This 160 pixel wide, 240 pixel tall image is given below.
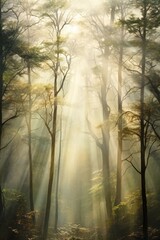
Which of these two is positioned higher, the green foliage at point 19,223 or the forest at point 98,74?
the forest at point 98,74

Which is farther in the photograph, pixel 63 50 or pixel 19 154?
pixel 19 154

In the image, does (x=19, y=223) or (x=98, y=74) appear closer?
(x=19, y=223)

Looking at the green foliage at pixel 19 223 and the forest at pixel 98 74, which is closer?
the forest at pixel 98 74

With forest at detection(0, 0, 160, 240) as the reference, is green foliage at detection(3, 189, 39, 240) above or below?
below

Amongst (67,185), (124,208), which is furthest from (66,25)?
(67,185)

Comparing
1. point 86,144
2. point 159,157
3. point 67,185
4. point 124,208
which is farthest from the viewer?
point 86,144

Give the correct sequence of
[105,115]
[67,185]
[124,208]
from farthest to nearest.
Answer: [67,185], [105,115], [124,208]

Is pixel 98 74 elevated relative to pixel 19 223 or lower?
Answer: elevated

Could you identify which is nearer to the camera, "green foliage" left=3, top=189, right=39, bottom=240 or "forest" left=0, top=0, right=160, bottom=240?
"forest" left=0, top=0, right=160, bottom=240

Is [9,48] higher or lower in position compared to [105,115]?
higher

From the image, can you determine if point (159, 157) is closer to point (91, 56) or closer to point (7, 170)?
point (91, 56)

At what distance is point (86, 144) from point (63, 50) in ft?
101

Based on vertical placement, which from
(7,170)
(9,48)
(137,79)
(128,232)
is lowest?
(128,232)

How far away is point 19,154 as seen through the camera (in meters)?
40.2
